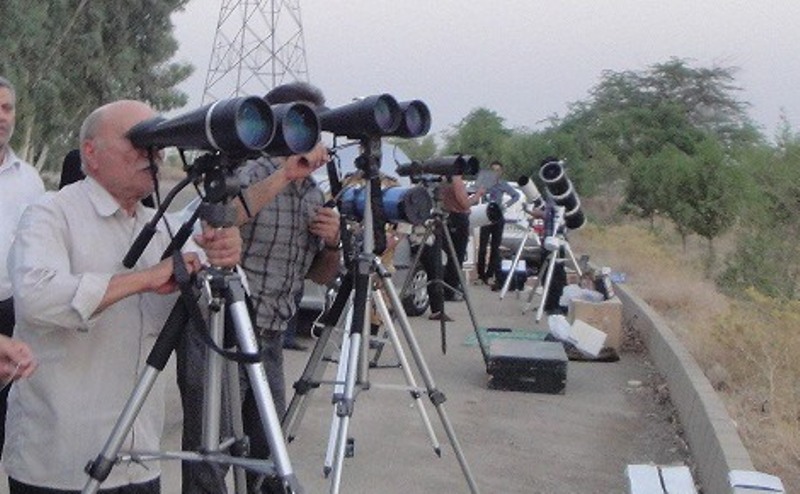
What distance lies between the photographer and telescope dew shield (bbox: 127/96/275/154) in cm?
305

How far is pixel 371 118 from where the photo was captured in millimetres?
4691

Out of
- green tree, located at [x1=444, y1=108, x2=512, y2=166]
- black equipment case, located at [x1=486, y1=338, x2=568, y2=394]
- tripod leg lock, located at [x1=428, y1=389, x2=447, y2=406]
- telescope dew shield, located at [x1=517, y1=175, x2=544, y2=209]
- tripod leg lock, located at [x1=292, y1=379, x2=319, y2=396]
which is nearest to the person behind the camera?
tripod leg lock, located at [x1=292, y1=379, x2=319, y2=396]

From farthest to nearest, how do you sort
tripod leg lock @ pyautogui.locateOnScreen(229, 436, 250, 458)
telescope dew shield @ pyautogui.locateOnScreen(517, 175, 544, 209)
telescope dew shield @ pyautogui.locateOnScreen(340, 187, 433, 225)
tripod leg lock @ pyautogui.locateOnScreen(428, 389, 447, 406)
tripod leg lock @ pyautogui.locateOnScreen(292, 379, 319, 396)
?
telescope dew shield @ pyautogui.locateOnScreen(517, 175, 544, 209) < tripod leg lock @ pyautogui.locateOnScreen(428, 389, 447, 406) < tripod leg lock @ pyautogui.locateOnScreen(292, 379, 319, 396) < telescope dew shield @ pyautogui.locateOnScreen(340, 187, 433, 225) < tripod leg lock @ pyautogui.locateOnScreen(229, 436, 250, 458)

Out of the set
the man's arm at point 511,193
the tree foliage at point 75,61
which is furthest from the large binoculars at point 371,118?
the tree foliage at point 75,61

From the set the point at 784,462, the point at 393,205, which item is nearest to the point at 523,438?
the point at 784,462

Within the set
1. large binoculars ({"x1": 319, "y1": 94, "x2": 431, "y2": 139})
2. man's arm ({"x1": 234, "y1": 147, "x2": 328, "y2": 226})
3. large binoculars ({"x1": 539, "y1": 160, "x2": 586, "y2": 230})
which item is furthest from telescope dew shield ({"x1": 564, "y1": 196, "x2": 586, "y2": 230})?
man's arm ({"x1": 234, "y1": 147, "x2": 328, "y2": 226})

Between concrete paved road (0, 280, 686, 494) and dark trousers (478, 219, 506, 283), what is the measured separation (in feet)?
20.0

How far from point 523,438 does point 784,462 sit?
6.44 ft

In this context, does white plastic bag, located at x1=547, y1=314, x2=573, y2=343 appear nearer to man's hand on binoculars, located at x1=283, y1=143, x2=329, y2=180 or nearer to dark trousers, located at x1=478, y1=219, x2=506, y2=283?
dark trousers, located at x1=478, y1=219, x2=506, y2=283

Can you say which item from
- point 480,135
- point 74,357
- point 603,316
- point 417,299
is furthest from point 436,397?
point 480,135

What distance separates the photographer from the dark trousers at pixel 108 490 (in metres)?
3.29

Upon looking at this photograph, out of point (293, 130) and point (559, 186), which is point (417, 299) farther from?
point (293, 130)

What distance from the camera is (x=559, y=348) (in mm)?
9930

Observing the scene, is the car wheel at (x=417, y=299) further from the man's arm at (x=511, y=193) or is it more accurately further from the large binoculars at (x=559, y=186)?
the man's arm at (x=511, y=193)
